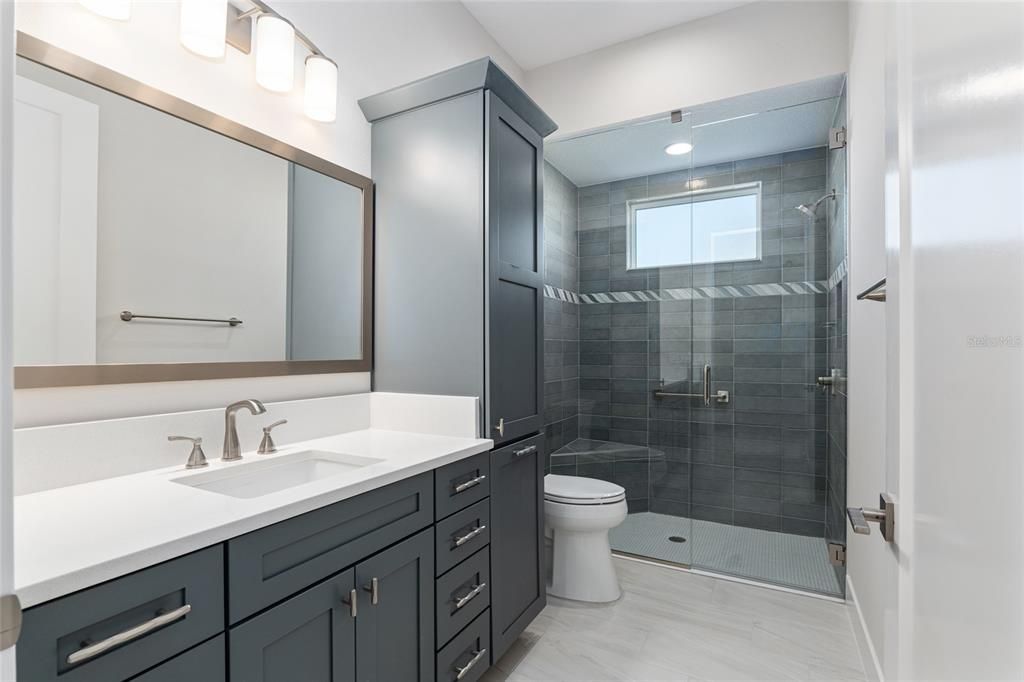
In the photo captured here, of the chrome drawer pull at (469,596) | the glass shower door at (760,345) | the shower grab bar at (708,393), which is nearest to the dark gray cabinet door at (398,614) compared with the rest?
the chrome drawer pull at (469,596)

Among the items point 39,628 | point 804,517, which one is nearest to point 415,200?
point 39,628

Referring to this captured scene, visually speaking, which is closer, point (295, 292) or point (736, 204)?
point (295, 292)

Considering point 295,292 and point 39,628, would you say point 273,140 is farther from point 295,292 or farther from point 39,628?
point 39,628

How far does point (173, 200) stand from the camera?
1351mm

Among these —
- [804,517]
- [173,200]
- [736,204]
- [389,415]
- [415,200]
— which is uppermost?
[736,204]

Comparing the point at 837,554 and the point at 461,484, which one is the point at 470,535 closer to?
the point at 461,484

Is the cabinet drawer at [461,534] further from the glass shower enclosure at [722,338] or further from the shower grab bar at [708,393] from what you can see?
the shower grab bar at [708,393]

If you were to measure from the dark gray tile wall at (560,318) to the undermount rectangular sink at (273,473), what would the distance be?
167cm

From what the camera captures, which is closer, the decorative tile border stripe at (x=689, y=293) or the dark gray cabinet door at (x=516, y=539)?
the dark gray cabinet door at (x=516, y=539)

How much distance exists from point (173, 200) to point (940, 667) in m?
1.78

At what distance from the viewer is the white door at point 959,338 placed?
41 centimetres

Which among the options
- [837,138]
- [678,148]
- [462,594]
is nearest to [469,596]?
[462,594]

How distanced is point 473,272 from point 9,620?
144 centimetres

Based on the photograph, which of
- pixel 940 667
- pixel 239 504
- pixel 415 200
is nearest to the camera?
pixel 940 667
